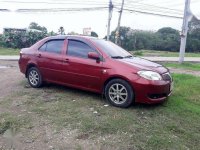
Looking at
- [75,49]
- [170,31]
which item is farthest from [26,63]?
[170,31]

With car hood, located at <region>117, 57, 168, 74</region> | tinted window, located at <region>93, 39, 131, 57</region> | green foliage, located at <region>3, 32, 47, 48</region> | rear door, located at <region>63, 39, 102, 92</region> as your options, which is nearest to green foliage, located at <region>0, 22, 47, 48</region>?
green foliage, located at <region>3, 32, 47, 48</region>

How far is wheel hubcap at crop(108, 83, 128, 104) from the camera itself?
6031 mm

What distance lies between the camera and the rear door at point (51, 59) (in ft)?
23.6

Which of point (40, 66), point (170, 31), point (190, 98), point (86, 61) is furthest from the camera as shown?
point (170, 31)

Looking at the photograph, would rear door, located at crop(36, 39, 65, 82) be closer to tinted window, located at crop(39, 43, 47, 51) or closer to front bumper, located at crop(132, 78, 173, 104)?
tinted window, located at crop(39, 43, 47, 51)

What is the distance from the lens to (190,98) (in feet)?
23.2

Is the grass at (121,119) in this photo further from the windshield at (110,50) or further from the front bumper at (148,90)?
the windshield at (110,50)

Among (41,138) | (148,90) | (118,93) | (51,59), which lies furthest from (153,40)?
(41,138)

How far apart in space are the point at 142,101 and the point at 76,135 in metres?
1.75

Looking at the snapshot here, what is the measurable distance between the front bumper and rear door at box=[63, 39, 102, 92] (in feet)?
3.06

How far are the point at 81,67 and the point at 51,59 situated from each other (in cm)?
106

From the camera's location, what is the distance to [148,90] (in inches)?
228

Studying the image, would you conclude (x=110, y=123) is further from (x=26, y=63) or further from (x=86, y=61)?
(x=26, y=63)

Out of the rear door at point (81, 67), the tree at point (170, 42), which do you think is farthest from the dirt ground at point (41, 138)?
the tree at point (170, 42)
